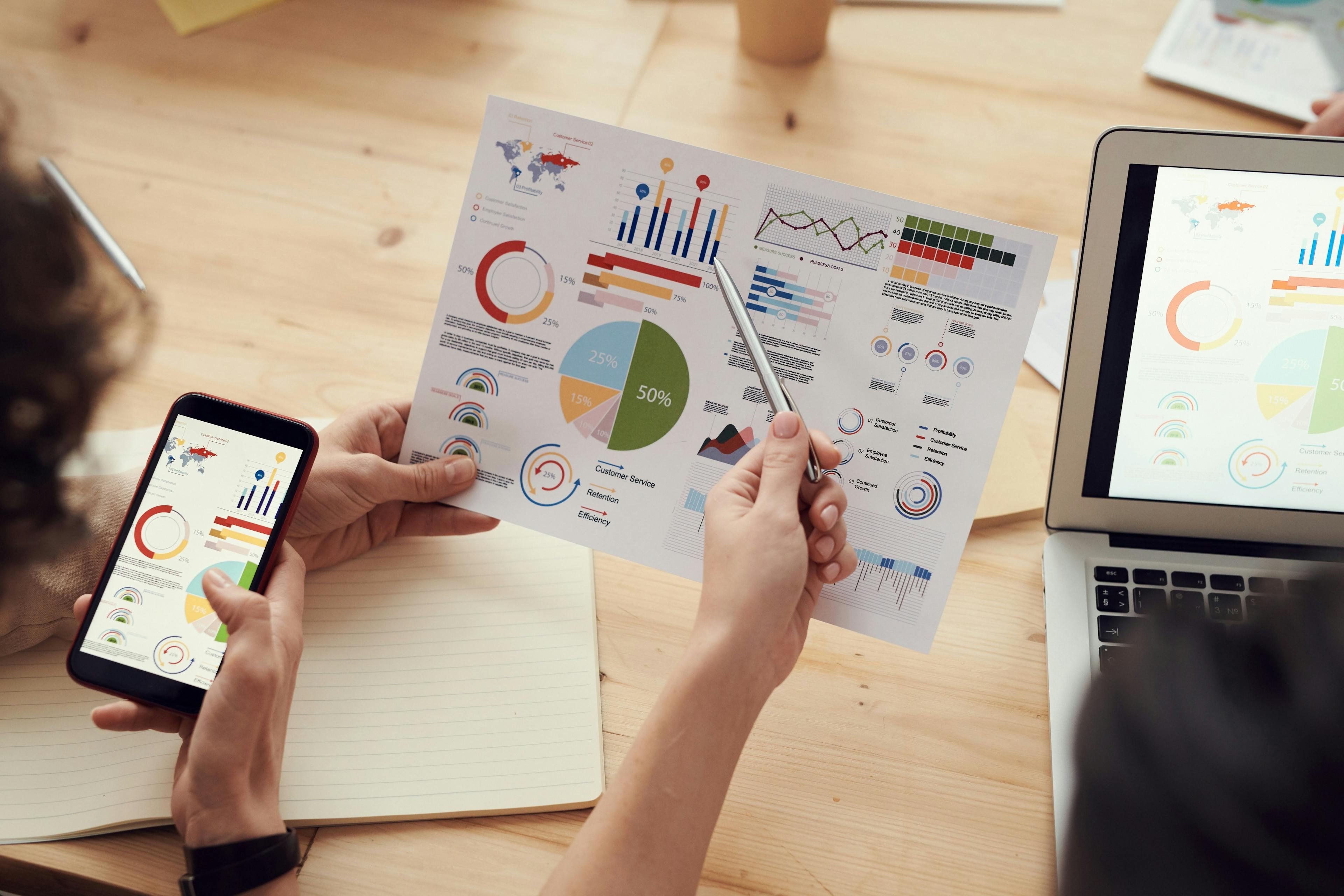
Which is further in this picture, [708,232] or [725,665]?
[708,232]

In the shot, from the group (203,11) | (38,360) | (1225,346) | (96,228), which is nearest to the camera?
(38,360)

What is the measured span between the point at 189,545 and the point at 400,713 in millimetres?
203

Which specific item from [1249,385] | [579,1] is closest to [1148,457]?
[1249,385]

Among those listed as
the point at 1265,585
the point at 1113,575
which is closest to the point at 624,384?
the point at 1113,575

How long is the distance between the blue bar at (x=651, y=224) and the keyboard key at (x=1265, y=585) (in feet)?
1.76

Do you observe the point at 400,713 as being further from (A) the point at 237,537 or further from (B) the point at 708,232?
(B) the point at 708,232

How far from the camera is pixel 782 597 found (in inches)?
20.9

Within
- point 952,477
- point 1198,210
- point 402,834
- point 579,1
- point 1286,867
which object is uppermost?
point 579,1

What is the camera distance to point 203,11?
0.99 m

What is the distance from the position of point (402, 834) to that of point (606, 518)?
0.28 metres

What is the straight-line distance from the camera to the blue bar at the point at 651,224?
63 centimetres

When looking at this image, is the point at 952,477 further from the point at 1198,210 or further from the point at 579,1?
the point at 579,1

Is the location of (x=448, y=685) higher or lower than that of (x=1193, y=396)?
lower

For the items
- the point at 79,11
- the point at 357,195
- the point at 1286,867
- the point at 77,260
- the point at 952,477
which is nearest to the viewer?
the point at 1286,867
